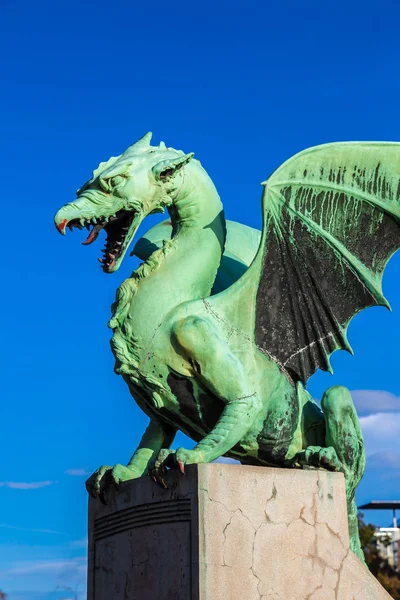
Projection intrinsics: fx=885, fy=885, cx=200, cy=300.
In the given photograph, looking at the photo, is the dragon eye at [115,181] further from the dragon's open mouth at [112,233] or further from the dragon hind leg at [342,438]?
the dragon hind leg at [342,438]

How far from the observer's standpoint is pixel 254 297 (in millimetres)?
5812

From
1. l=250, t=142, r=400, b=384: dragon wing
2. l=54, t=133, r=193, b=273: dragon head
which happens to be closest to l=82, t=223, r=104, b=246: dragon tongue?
l=54, t=133, r=193, b=273: dragon head

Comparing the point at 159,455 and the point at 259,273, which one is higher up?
the point at 259,273

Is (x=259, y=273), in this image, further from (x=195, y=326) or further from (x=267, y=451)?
(x=267, y=451)

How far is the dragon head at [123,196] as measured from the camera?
225 inches

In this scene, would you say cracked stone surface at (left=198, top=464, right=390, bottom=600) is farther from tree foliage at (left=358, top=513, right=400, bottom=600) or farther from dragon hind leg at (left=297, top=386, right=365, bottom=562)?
tree foliage at (left=358, top=513, right=400, bottom=600)

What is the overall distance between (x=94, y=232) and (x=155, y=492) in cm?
174

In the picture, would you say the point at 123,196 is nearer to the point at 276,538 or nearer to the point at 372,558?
the point at 276,538

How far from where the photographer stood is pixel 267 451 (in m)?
5.73

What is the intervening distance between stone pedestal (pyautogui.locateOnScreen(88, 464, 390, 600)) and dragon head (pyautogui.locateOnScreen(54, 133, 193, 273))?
1.61m

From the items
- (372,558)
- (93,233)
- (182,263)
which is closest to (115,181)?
(93,233)

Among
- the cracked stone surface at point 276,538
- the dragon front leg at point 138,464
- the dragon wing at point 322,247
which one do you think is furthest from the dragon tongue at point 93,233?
the cracked stone surface at point 276,538

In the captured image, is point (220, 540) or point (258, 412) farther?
point (258, 412)

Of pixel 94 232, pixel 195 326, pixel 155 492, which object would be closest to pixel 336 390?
pixel 195 326
